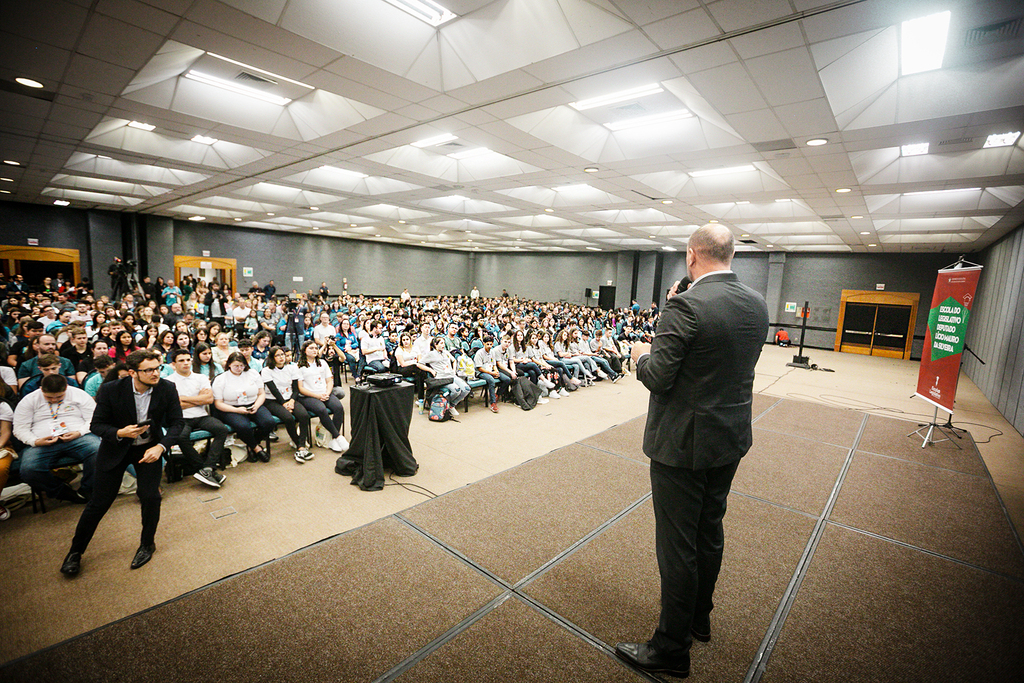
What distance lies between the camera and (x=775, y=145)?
4953 mm

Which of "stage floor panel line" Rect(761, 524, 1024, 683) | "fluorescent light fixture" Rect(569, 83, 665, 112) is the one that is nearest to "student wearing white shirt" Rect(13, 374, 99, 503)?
"stage floor panel line" Rect(761, 524, 1024, 683)

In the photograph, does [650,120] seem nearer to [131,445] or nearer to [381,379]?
[381,379]

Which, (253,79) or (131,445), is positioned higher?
(253,79)

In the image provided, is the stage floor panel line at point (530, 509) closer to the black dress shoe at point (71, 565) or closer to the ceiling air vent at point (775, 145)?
the black dress shoe at point (71, 565)

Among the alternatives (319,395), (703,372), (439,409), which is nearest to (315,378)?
(319,395)

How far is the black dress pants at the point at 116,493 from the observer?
8.58 ft

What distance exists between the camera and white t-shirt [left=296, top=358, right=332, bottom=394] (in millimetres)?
4821

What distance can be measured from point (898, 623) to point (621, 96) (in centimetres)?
497

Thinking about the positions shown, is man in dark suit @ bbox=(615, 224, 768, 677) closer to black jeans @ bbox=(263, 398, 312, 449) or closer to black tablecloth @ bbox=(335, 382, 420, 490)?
black tablecloth @ bbox=(335, 382, 420, 490)

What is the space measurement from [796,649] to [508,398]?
5266 millimetres

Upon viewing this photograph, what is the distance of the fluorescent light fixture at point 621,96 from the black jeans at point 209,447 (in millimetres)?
4764

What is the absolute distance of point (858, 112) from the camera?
4.07 m

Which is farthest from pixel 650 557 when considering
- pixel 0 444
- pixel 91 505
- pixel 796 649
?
pixel 0 444

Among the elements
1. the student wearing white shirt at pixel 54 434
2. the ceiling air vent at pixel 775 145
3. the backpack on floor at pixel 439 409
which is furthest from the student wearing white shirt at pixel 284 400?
the ceiling air vent at pixel 775 145
